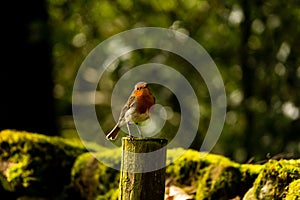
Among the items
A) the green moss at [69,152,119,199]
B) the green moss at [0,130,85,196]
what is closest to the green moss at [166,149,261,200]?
the green moss at [69,152,119,199]

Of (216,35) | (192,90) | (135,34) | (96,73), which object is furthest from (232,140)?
(96,73)

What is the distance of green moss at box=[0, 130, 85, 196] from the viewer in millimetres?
5000

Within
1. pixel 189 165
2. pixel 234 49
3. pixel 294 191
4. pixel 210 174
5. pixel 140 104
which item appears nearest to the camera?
pixel 294 191

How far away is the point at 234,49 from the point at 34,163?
4105 mm

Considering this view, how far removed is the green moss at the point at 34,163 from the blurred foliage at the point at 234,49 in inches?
120

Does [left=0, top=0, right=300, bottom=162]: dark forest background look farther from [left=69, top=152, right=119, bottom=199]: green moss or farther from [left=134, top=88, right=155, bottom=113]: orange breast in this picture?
[left=134, top=88, right=155, bottom=113]: orange breast

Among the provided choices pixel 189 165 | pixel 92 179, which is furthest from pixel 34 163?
pixel 189 165

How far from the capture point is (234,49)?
324 inches

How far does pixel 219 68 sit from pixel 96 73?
217 cm

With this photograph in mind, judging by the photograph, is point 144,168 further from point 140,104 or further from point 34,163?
point 34,163

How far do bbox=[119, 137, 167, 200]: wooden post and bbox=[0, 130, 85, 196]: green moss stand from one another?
1756 mm

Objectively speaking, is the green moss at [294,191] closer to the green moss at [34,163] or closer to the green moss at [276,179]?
the green moss at [276,179]

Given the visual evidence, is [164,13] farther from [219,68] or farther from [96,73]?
[96,73]

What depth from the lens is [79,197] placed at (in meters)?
5.02
